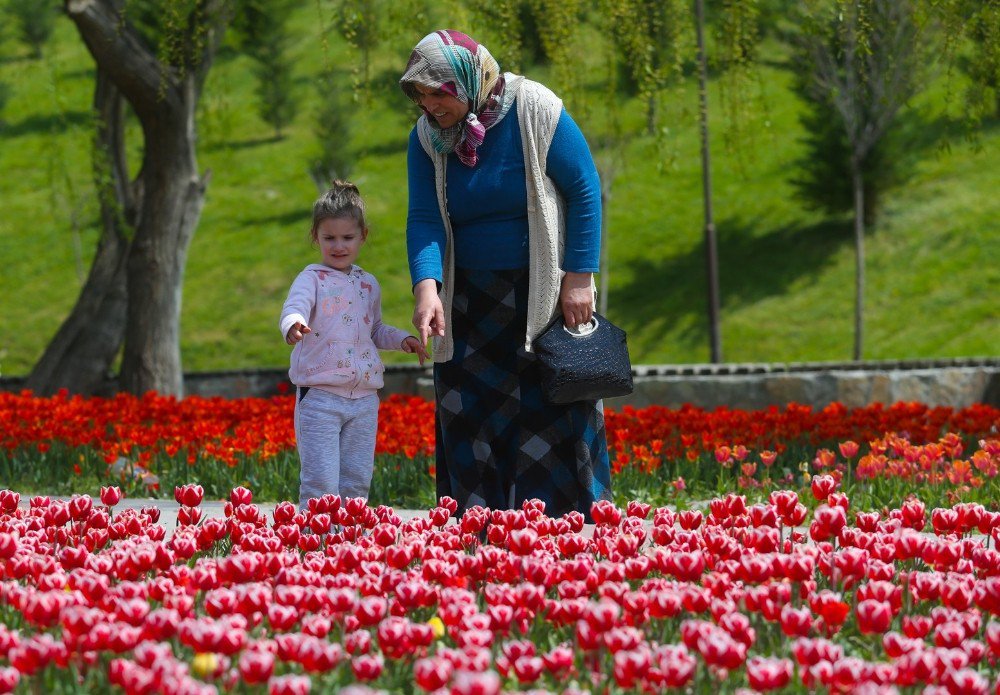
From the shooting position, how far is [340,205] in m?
4.54

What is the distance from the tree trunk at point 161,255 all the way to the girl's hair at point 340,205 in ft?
18.6

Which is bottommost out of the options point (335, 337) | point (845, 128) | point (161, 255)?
point (335, 337)

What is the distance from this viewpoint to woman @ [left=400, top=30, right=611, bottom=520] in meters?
4.16

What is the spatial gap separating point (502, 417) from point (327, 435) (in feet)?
2.30

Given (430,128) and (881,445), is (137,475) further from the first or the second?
(881,445)

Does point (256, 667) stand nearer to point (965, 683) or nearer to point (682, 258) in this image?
point (965, 683)

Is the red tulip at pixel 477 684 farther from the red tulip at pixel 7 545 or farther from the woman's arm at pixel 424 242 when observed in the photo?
the woman's arm at pixel 424 242

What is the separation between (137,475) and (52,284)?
19.4m

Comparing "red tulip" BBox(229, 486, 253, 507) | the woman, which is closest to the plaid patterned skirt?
the woman

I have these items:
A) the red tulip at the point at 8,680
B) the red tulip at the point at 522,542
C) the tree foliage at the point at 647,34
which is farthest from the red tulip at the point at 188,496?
the tree foliage at the point at 647,34

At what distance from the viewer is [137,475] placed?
258 inches

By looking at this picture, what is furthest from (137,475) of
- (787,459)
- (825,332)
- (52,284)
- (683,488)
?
(52,284)

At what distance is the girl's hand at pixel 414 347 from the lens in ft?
14.3

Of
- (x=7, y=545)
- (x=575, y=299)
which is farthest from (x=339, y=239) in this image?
(x=7, y=545)
